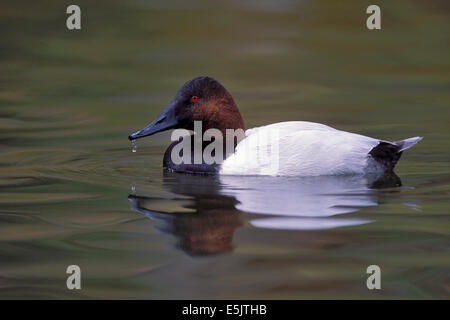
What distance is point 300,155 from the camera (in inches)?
243

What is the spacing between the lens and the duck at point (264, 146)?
618 cm

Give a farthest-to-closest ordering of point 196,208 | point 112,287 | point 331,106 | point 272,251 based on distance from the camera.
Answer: point 331,106 → point 196,208 → point 272,251 → point 112,287

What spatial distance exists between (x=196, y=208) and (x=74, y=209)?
34.5 inches

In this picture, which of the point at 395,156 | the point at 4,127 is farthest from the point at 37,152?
the point at 395,156

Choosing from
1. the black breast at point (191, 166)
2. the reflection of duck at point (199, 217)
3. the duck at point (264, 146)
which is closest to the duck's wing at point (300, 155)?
the duck at point (264, 146)

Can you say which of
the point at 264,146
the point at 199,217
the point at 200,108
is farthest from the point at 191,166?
the point at 199,217

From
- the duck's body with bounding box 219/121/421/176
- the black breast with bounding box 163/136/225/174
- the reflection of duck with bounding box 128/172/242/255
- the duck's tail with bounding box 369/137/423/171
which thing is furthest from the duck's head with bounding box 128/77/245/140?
the duck's tail with bounding box 369/137/423/171

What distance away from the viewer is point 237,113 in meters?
6.70

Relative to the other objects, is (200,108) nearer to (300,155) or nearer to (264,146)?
(264,146)

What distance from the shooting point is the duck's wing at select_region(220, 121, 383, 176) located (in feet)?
20.2

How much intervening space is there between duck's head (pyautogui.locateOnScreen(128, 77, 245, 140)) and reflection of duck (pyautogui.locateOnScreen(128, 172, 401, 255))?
0.51 meters

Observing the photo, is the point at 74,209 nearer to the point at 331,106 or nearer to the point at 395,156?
the point at 395,156

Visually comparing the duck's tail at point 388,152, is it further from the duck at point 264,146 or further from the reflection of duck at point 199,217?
the reflection of duck at point 199,217

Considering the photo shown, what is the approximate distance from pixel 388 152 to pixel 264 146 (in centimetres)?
Answer: 109
